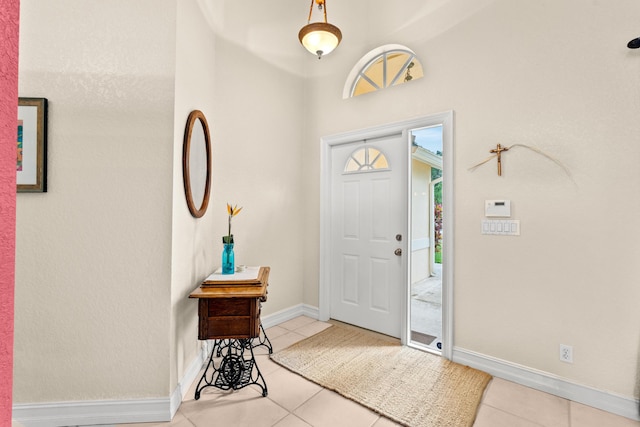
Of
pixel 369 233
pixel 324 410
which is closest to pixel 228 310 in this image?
pixel 324 410

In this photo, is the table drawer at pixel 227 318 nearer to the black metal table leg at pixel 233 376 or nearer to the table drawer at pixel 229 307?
the table drawer at pixel 229 307

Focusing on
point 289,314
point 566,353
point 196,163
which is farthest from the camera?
point 289,314

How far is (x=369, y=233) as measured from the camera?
3127 mm

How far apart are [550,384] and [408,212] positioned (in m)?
1.64

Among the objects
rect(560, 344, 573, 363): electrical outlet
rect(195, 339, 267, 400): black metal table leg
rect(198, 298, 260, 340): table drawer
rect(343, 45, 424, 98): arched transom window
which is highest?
rect(343, 45, 424, 98): arched transom window

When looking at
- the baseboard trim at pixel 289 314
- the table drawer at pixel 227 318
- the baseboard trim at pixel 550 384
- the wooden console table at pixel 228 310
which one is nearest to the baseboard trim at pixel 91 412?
the wooden console table at pixel 228 310

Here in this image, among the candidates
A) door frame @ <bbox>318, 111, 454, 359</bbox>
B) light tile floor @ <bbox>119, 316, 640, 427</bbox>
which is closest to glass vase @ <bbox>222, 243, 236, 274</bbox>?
light tile floor @ <bbox>119, 316, 640, 427</bbox>

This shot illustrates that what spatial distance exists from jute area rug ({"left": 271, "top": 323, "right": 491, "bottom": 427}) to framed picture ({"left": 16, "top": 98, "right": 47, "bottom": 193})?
2.08 meters

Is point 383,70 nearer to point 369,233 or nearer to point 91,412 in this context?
point 369,233

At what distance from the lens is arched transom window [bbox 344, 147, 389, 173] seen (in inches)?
120

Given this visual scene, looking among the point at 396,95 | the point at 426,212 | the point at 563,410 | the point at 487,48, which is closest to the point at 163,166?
the point at 396,95

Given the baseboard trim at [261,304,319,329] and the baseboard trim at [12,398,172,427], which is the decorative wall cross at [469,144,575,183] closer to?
the baseboard trim at [261,304,319,329]

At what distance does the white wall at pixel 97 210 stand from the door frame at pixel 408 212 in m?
1.86

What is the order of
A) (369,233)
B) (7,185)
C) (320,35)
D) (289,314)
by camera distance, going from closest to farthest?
(7,185) → (320,35) → (369,233) → (289,314)
